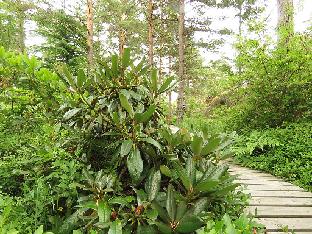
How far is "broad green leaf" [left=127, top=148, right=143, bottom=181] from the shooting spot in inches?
86.2

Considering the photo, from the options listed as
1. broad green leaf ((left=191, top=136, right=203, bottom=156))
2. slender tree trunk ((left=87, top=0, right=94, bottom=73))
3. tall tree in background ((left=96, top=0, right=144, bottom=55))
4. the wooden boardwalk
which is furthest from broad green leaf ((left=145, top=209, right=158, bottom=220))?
tall tree in background ((left=96, top=0, right=144, bottom=55))

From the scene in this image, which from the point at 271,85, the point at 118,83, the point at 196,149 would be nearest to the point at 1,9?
the point at 271,85

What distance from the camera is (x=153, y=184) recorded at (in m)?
2.23

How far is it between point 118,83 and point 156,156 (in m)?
0.72

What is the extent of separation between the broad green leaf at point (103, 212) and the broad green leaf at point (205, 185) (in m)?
0.62

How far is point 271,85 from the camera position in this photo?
680 cm

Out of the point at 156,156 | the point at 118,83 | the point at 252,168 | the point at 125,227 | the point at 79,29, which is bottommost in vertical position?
the point at 252,168

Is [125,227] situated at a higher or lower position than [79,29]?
lower

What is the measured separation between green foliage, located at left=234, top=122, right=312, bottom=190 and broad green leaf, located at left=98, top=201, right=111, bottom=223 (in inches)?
160

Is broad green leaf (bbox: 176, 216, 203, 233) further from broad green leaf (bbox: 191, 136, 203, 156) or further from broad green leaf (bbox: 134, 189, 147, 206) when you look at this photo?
broad green leaf (bbox: 191, 136, 203, 156)

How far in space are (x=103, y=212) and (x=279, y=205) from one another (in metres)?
A: 2.84

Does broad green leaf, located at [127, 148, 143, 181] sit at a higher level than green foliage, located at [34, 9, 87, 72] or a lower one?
lower

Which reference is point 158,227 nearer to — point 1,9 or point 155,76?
point 155,76

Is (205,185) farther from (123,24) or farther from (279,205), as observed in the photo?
(123,24)
